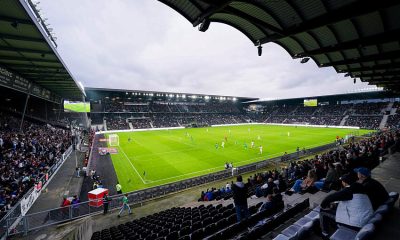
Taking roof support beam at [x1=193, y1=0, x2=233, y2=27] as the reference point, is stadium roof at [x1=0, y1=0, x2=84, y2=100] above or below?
above

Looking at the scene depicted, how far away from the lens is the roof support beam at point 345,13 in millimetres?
5137

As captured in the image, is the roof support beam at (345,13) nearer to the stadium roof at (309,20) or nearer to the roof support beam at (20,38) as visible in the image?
the stadium roof at (309,20)

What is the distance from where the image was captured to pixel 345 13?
5867mm

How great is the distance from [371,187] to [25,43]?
16420mm

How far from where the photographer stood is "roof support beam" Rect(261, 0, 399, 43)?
5137 millimetres

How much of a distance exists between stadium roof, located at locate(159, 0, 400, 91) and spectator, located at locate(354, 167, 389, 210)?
3.99 m

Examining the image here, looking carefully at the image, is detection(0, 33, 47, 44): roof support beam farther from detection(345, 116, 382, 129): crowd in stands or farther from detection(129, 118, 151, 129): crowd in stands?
detection(345, 116, 382, 129): crowd in stands

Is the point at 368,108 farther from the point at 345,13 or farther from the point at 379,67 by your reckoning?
the point at 345,13

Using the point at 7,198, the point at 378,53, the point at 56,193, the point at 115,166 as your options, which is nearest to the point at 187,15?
the point at 378,53

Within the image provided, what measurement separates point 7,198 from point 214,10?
15249 mm

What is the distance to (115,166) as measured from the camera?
25.6 meters

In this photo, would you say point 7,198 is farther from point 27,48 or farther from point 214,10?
point 214,10

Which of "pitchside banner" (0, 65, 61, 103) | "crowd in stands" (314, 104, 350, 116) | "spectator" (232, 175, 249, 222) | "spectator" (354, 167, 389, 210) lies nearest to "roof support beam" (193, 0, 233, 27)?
"spectator" (354, 167, 389, 210)

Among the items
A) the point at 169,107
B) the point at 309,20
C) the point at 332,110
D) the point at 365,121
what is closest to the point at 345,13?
the point at 309,20
